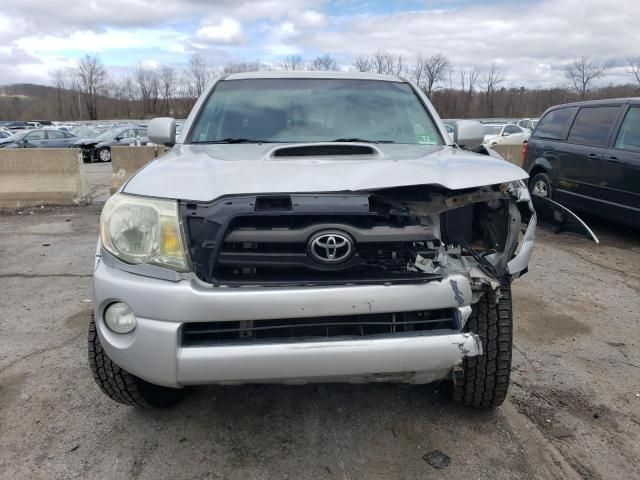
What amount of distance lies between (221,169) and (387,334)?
1040mm

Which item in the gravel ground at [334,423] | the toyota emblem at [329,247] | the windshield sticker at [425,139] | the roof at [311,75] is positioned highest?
the roof at [311,75]

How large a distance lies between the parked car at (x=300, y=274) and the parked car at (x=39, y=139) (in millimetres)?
20180

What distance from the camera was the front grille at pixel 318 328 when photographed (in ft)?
6.53

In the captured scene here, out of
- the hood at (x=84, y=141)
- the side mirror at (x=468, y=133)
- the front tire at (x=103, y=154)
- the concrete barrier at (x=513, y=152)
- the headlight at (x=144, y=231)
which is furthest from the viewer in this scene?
the front tire at (x=103, y=154)

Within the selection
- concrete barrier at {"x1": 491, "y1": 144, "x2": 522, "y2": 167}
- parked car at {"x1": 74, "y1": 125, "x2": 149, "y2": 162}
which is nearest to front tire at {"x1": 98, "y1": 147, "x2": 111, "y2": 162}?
parked car at {"x1": 74, "y1": 125, "x2": 149, "y2": 162}

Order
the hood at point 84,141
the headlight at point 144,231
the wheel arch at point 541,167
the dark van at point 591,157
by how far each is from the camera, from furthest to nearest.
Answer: the hood at point 84,141
the wheel arch at point 541,167
the dark van at point 591,157
the headlight at point 144,231

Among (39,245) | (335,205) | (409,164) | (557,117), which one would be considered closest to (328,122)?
(409,164)

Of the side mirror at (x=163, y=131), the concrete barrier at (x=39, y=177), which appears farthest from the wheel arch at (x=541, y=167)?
the concrete barrier at (x=39, y=177)

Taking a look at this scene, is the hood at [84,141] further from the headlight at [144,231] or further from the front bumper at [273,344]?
the front bumper at [273,344]

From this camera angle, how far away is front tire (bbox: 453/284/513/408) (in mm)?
2344

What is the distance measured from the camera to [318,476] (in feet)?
7.29

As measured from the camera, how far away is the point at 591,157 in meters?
6.70

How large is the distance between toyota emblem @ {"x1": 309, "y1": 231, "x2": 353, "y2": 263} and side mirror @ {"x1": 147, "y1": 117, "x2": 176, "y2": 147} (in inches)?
81.3

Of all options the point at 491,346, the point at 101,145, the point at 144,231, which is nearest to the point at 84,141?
the point at 101,145
